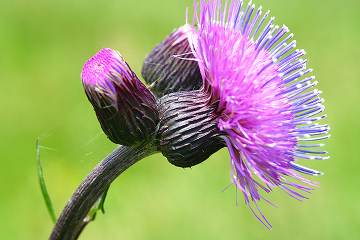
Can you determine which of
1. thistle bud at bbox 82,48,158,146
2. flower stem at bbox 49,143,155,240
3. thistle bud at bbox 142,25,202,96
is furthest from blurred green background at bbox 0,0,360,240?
thistle bud at bbox 82,48,158,146

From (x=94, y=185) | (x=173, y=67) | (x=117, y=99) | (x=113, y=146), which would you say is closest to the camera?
(x=117, y=99)

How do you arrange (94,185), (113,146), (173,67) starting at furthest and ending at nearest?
(113,146) < (173,67) < (94,185)

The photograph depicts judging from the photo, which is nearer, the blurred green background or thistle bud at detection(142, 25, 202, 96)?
thistle bud at detection(142, 25, 202, 96)

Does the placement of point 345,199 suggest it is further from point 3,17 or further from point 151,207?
point 3,17

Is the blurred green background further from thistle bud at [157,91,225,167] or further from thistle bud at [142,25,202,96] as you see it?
thistle bud at [157,91,225,167]

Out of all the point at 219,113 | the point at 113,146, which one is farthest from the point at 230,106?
the point at 113,146

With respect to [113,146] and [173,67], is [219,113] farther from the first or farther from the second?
[113,146]

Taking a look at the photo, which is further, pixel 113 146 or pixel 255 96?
pixel 113 146
